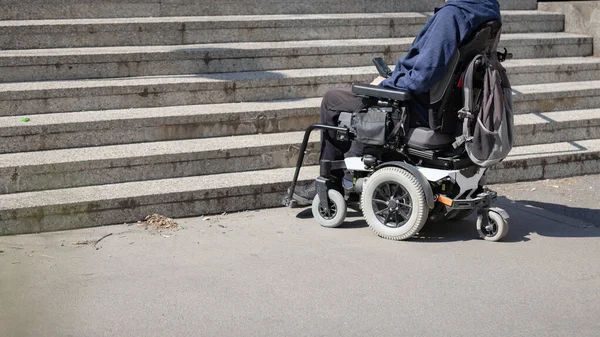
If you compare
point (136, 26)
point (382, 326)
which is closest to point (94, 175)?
point (136, 26)

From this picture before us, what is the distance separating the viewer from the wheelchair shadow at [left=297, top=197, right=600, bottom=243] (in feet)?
17.5

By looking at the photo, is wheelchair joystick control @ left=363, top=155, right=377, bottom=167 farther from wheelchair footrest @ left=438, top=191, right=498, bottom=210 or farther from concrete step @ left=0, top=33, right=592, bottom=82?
concrete step @ left=0, top=33, right=592, bottom=82

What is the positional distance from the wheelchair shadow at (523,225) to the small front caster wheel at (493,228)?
0.09 metres

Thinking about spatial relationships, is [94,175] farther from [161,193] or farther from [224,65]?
[224,65]

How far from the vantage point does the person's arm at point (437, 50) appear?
15.8ft

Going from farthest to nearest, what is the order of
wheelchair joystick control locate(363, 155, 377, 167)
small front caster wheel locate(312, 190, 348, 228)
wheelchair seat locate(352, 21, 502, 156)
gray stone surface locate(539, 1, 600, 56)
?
gray stone surface locate(539, 1, 600, 56)
small front caster wheel locate(312, 190, 348, 228)
wheelchair joystick control locate(363, 155, 377, 167)
wheelchair seat locate(352, 21, 502, 156)

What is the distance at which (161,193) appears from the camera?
5617mm

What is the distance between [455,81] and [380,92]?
1.58ft

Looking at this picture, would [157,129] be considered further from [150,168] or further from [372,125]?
[372,125]

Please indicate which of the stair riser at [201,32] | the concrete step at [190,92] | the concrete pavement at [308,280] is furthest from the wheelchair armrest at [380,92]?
the stair riser at [201,32]

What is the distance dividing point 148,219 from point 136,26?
8.35 feet

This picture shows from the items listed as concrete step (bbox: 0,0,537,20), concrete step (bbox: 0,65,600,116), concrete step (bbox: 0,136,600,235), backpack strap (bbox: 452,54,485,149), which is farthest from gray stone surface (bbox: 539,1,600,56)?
backpack strap (bbox: 452,54,485,149)

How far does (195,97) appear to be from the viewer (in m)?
6.78

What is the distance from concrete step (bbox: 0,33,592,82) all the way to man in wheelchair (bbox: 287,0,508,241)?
210 cm
